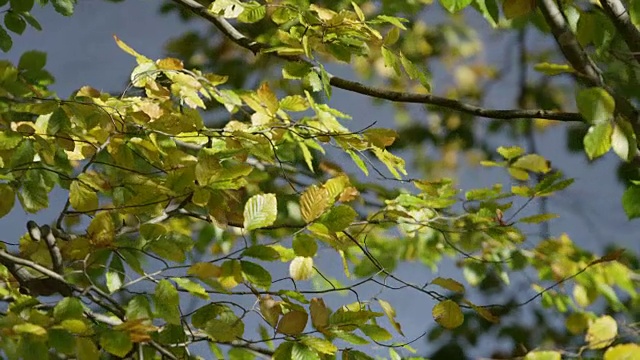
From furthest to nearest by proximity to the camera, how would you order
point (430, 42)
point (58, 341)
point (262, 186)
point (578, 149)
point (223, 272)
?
point (430, 42) < point (578, 149) < point (262, 186) < point (223, 272) < point (58, 341)

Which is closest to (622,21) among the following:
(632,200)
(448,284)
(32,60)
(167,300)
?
(632,200)

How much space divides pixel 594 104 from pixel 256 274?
390 mm

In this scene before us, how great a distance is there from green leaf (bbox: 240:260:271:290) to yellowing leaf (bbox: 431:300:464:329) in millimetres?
206

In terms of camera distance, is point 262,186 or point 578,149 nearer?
point 262,186

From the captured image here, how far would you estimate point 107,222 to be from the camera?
3.01ft

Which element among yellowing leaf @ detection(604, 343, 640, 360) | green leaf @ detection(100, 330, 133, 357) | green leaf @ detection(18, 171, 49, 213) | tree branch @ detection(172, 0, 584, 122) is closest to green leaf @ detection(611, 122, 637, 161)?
tree branch @ detection(172, 0, 584, 122)

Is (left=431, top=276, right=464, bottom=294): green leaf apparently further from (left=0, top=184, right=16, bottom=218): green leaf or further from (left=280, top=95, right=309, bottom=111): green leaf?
(left=0, top=184, right=16, bottom=218): green leaf

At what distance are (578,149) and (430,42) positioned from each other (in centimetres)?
59

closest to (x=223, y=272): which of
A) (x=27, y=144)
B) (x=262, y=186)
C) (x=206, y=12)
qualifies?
(x=27, y=144)

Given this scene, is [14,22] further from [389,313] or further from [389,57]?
[389,313]

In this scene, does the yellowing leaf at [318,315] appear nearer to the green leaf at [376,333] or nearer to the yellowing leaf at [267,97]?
the green leaf at [376,333]

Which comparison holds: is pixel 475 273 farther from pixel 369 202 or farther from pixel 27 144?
pixel 27 144

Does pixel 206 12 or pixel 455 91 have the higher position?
pixel 206 12

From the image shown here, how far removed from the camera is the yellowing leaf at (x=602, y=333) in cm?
101
